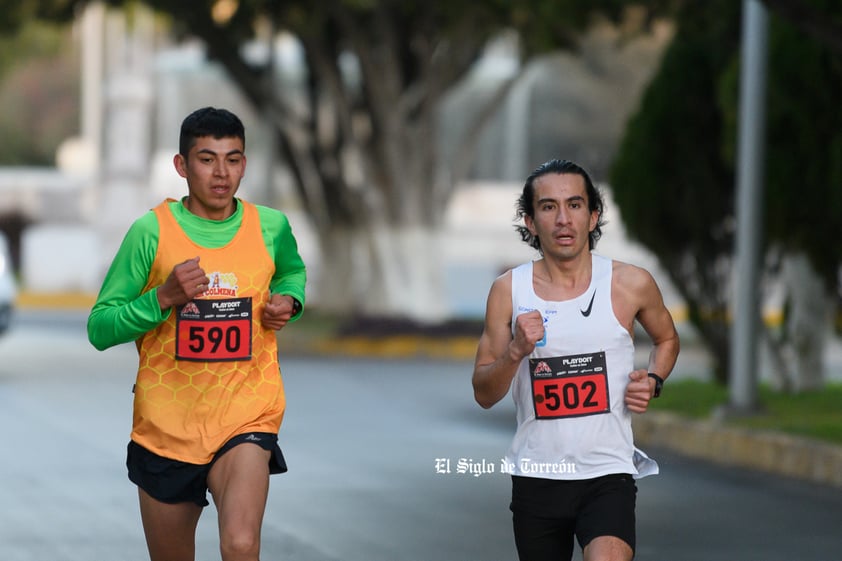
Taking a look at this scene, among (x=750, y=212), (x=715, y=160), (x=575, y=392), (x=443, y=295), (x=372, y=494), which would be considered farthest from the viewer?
(x=443, y=295)

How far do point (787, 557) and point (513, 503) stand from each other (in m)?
3.78

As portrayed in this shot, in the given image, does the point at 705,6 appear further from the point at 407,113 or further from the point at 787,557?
the point at 407,113

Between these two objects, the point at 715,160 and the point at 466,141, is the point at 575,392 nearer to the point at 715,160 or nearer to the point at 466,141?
the point at 715,160

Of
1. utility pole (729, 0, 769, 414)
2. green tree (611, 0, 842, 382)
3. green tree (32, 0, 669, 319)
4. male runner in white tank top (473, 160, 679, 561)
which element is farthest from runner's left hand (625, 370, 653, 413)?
green tree (32, 0, 669, 319)

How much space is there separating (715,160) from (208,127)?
11337 millimetres

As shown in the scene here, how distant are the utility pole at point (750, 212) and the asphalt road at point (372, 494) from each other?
109 cm

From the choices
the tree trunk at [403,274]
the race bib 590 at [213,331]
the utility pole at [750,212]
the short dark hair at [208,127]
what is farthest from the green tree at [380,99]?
the race bib 590 at [213,331]

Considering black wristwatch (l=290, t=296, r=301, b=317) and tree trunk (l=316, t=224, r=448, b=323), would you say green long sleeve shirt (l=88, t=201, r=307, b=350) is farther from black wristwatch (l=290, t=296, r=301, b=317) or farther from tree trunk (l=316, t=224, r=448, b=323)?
tree trunk (l=316, t=224, r=448, b=323)

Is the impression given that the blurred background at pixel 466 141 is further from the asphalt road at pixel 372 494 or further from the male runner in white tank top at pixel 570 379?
the male runner in white tank top at pixel 570 379

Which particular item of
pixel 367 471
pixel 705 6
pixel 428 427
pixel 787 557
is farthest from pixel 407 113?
pixel 787 557

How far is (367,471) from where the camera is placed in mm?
12578

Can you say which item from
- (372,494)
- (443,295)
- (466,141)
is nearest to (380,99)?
(466,141)

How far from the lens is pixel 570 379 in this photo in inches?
219

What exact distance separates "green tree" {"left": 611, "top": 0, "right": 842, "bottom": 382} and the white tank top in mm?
9739
